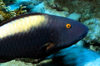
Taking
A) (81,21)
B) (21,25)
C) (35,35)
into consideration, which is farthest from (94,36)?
(21,25)

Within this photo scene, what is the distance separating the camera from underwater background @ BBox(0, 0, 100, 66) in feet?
7.91

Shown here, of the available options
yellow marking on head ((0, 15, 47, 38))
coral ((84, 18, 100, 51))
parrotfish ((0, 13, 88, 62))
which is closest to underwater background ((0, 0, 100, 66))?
coral ((84, 18, 100, 51))

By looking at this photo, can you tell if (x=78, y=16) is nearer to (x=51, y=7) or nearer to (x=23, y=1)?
(x=51, y=7)

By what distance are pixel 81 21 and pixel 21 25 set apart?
2.69m

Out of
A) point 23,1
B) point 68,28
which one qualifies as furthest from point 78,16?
point 23,1

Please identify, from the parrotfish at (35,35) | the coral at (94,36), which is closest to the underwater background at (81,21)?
the coral at (94,36)

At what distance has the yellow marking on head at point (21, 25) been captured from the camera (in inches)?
66.8

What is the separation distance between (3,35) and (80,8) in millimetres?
3110

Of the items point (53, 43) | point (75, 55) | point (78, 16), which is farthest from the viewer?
point (78, 16)

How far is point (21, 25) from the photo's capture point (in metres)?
1.75

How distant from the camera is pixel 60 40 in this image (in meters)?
1.82

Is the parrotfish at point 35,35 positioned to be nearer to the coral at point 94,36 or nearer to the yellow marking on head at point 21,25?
the yellow marking on head at point 21,25

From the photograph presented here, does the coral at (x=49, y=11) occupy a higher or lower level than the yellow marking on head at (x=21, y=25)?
lower

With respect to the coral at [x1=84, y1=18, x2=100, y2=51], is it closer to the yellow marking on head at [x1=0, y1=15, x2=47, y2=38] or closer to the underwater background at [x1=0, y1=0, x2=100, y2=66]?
the underwater background at [x1=0, y1=0, x2=100, y2=66]
